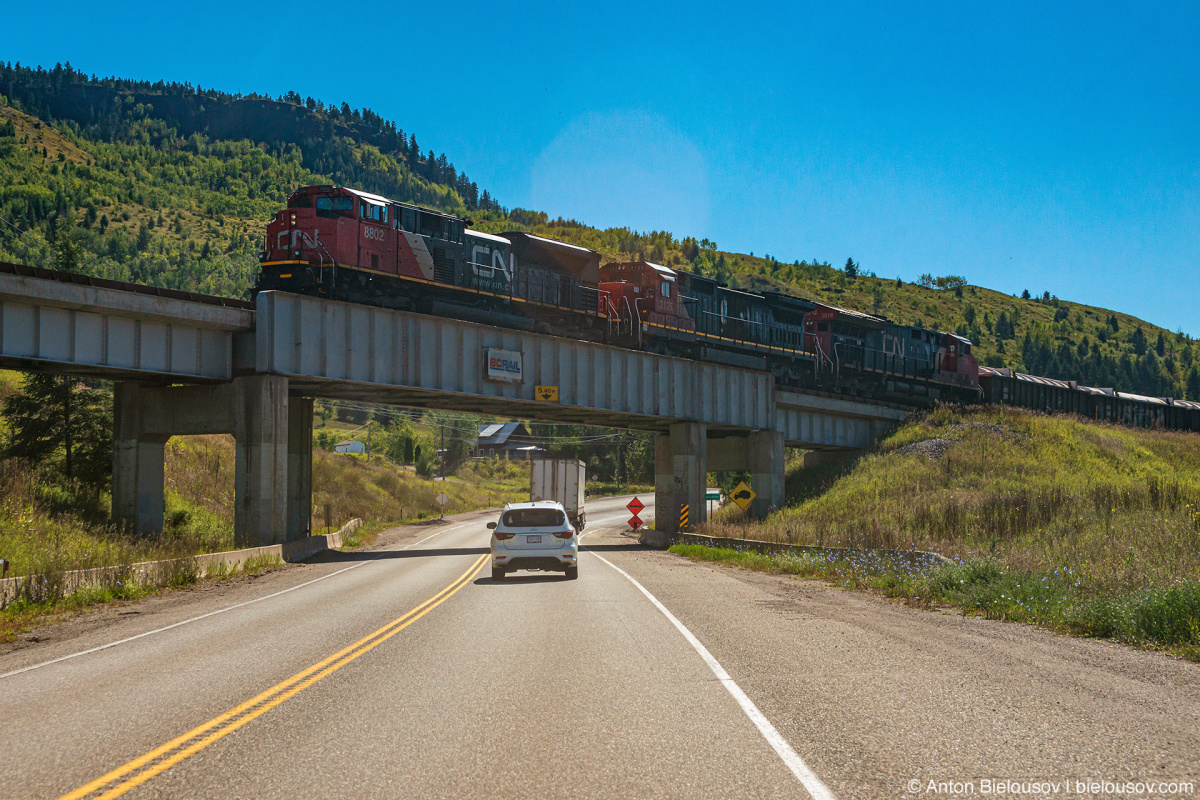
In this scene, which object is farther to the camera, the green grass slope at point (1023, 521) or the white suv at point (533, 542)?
the white suv at point (533, 542)

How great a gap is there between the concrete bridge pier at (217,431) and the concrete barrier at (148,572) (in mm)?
1541

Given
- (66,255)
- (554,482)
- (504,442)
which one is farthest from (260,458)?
(504,442)

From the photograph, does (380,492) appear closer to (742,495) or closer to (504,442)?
(742,495)

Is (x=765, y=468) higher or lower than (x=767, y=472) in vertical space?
higher

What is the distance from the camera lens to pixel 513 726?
6.70m

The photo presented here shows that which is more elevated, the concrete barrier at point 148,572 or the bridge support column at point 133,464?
the bridge support column at point 133,464

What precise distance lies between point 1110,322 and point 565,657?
717 feet

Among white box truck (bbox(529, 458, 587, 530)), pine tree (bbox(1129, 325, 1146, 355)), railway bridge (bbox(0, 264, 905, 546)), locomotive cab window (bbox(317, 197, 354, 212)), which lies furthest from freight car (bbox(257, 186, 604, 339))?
pine tree (bbox(1129, 325, 1146, 355))

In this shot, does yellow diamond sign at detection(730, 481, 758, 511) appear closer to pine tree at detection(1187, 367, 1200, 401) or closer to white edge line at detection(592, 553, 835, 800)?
white edge line at detection(592, 553, 835, 800)

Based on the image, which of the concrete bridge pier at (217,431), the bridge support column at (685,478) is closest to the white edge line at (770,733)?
the concrete bridge pier at (217,431)

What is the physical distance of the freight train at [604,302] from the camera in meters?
29.0

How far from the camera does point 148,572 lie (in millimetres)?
19531

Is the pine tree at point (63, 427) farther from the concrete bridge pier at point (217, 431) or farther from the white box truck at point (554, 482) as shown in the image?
the white box truck at point (554, 482)

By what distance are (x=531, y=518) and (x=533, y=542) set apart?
557mm
